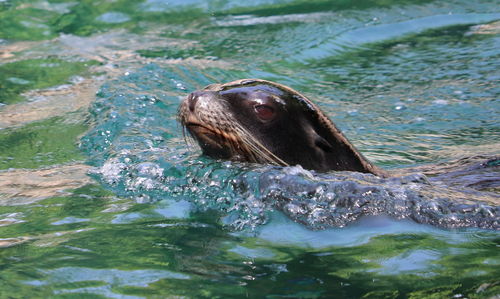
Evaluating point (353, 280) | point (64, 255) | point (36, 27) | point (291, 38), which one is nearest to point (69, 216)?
point (64, 255)

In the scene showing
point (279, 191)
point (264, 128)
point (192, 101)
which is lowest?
point (279, 191)

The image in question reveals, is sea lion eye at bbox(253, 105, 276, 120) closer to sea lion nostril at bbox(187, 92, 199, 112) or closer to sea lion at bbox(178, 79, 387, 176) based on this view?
sea lion at bbox(178, 79, 387, 176)

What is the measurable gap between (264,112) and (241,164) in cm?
36

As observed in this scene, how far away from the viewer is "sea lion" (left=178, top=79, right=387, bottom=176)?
14.7 ft

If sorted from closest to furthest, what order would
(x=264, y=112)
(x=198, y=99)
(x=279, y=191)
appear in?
1. (x=279, y=191)
2. (x=198, y=99)
3. (x=264, y=112)

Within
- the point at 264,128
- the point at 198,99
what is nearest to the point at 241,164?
the point at 264,128

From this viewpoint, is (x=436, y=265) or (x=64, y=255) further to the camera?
(x=64, y=255)

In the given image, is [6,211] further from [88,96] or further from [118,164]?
[88,96]

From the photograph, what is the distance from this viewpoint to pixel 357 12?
9805mm

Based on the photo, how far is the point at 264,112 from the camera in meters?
4.66

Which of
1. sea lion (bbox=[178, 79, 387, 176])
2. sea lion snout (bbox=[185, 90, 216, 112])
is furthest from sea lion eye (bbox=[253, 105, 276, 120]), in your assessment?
sea lion snout (bbox=[185, 90, 216, 112])

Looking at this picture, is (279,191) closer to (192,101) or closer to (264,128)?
(264,128)

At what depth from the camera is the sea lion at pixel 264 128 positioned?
14.7ft

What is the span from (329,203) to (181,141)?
2167 millimetres
